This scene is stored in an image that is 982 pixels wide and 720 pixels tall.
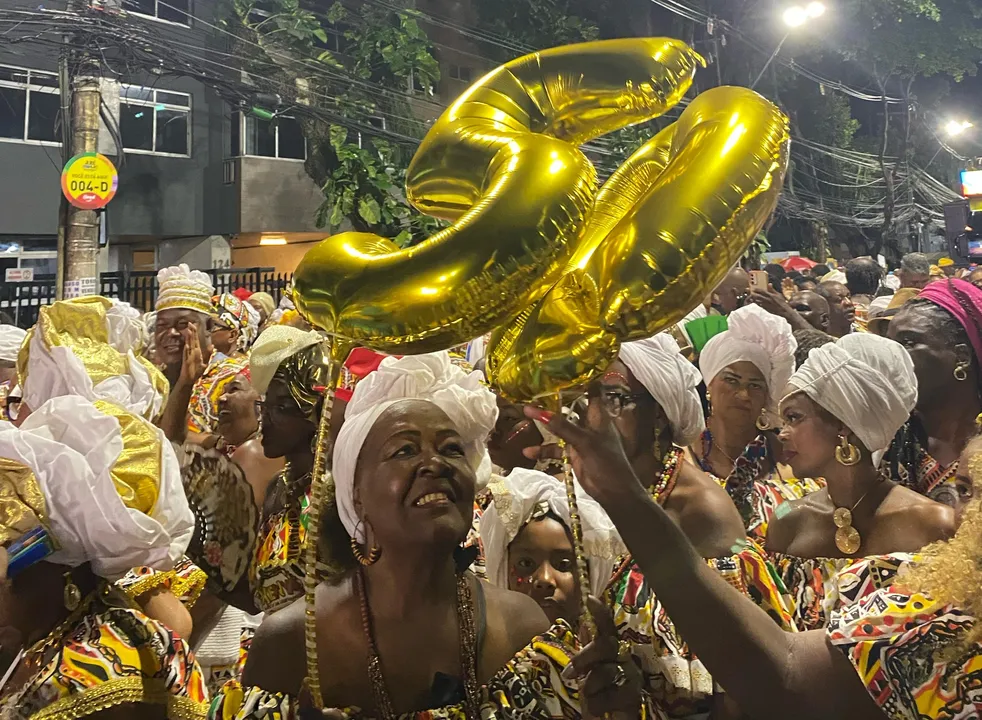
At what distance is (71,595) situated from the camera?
6.21 ft

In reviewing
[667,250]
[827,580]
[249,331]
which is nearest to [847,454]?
[827,580]

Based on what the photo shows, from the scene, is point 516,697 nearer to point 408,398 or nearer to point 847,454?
point 408,398

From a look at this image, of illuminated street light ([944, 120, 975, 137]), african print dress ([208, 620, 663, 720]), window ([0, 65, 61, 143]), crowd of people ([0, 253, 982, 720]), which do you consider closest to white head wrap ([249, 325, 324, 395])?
crowd of people ([0, 253, 982, 720])

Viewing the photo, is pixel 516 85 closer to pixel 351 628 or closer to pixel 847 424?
pixel 351 628

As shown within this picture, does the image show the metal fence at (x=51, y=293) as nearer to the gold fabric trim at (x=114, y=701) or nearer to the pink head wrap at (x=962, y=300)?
the pink head wrap at (x=962, y=300)

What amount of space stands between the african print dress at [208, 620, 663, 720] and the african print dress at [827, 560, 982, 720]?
56cm

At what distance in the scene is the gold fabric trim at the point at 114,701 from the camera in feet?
5.70

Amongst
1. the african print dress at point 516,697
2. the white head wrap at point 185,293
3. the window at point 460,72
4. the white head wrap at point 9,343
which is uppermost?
the window at point 460,72

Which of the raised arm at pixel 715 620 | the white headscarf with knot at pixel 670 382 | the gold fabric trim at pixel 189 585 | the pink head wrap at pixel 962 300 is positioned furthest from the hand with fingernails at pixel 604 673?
the pink head wrap at pixel 962 300

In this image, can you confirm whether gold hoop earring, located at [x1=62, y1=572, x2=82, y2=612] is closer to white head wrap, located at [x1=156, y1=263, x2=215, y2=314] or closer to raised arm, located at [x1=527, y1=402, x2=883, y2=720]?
raised arm, located at [x1=527, y1=402, x2=883, y2=720]

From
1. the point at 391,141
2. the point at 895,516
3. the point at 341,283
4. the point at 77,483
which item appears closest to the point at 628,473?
the point at 341,283

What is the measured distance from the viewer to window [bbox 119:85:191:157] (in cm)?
1722

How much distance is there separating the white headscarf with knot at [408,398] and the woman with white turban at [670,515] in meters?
0.33

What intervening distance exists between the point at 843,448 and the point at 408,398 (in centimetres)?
154
